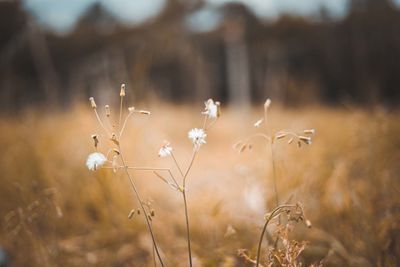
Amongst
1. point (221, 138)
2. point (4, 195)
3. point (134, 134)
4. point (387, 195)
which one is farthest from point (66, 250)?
point (221, 138)

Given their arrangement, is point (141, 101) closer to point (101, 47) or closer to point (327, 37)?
point (327, 37)

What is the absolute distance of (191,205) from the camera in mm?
1383

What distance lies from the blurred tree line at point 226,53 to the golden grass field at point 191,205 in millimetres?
1125

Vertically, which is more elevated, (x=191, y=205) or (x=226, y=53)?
(x=226, y=53)

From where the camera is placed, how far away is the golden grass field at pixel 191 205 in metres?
0.87

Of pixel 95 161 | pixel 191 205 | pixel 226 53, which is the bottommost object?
pixel 95 161

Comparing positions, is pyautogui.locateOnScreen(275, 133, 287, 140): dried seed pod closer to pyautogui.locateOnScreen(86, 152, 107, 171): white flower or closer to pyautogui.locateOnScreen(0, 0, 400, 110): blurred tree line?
pyautogui.locateOnScreen(86, 152, 107, 171): white flower

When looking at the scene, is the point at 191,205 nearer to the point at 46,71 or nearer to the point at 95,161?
the point at 95,161

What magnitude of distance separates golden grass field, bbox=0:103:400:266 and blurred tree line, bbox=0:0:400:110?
1125mm

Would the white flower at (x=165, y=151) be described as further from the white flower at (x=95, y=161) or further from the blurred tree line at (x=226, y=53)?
the blurred tree line at (x=226, y=53)

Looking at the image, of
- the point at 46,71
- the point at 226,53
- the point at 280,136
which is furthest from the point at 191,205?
the point at 226,53

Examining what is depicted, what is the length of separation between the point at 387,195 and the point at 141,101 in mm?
989

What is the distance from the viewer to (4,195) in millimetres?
1424

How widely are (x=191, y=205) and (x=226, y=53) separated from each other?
37.4ft
